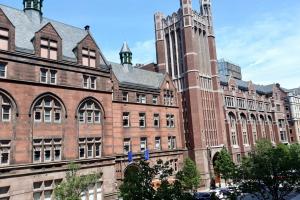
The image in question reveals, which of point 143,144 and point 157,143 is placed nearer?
point 143,144

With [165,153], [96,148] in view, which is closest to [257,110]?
[165,153]

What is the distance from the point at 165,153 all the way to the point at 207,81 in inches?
799

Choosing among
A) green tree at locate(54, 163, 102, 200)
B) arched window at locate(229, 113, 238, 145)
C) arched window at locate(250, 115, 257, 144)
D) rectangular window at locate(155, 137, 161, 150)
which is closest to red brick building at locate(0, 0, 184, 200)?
rectangular window at locate(155, 137, 161, 150)

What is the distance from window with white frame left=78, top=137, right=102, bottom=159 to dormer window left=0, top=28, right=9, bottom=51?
43.1 ft

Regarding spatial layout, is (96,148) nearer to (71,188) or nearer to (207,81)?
(71,188)

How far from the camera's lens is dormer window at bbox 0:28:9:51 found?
30.7 meters

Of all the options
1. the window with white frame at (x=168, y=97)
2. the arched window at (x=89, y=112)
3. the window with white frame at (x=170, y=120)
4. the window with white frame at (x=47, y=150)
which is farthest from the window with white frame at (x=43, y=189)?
the window with white frame at (x=168, y=97)

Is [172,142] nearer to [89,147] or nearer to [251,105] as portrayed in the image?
[89,147]

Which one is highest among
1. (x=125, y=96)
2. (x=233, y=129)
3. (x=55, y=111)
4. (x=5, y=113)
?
(x=125, y=96)

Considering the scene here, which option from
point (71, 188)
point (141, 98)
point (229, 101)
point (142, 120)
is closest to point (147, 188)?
point (71, 188)

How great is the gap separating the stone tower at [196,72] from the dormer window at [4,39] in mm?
35881

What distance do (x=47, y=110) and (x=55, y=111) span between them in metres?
0.89

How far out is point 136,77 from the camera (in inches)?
2053

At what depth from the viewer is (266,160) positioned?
25.7 metres
